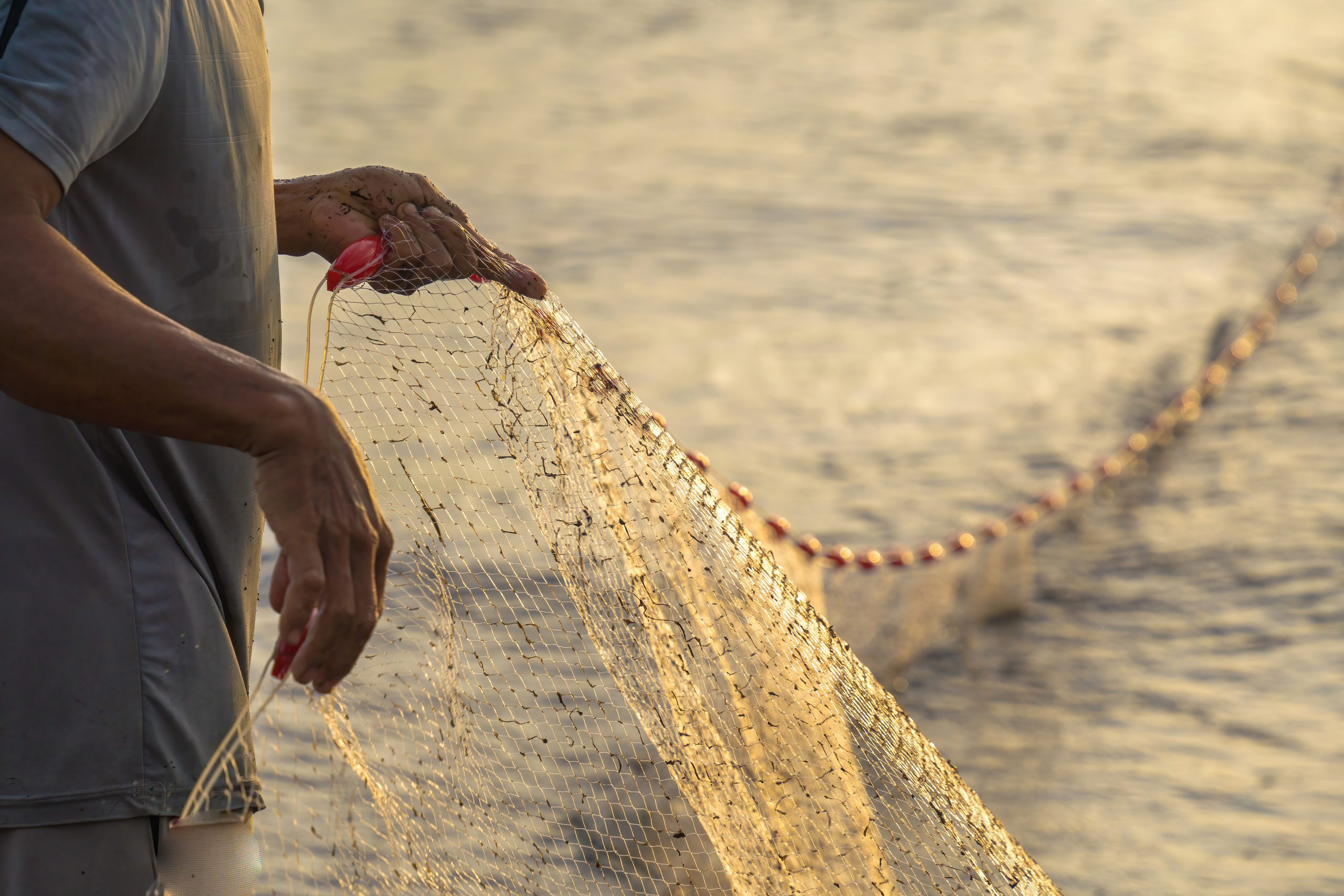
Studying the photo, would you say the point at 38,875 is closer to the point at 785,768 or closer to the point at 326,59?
the point at 785,768

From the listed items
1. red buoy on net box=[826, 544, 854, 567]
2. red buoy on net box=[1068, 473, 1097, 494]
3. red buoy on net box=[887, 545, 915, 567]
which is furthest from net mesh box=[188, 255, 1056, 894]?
red buoy on net box=[1068, 473, 1097, 494]

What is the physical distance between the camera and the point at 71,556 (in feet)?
3.86

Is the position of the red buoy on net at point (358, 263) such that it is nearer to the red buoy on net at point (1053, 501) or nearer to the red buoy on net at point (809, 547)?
the red buoy on net at point (809, 547)

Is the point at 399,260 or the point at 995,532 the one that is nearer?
the point at 399,260

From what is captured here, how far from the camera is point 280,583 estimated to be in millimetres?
1050

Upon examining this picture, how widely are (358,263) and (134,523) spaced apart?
1.69 ft

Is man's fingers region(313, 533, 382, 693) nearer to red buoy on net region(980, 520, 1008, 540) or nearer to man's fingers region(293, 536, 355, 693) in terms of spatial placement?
man's fingers region(293, 536, 355, 693)

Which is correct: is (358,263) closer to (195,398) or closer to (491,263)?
(491,263)

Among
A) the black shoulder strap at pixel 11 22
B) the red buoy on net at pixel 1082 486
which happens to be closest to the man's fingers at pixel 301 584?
the black shoulder strap at pixel 11 22

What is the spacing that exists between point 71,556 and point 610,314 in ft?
19.1

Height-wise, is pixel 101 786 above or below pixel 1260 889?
above

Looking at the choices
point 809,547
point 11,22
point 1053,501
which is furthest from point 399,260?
point 1053,501

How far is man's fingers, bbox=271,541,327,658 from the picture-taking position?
1.03m

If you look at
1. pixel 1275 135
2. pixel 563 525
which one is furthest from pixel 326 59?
pixel 563 525
